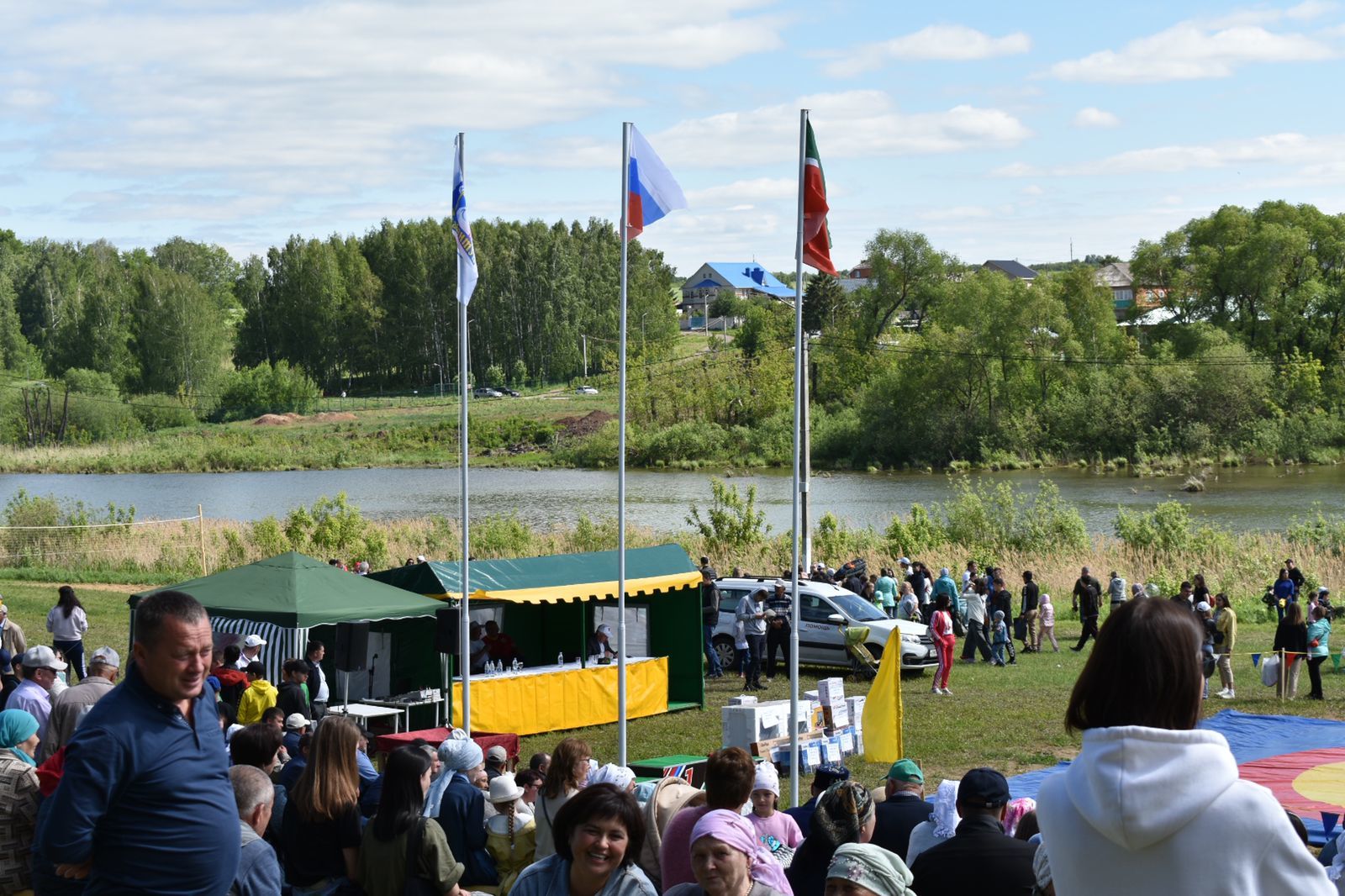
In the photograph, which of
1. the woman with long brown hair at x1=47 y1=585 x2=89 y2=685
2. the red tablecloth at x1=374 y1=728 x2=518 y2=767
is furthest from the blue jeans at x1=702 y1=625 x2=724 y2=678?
the woman with long brown hair at x1=47 y1=585 x2=89 y2=685

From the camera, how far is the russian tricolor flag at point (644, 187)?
13617 millimetres

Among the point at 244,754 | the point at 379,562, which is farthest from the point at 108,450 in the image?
the point at 244,754

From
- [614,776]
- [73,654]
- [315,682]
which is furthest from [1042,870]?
[73,654]

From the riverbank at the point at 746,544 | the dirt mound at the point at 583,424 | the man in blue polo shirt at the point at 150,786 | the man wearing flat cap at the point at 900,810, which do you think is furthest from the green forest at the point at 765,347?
the man in blue polo shirt at the point at 150,786

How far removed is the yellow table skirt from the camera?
16.7 metres

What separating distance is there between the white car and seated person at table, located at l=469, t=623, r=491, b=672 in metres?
4.79

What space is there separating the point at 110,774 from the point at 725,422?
8071 cm

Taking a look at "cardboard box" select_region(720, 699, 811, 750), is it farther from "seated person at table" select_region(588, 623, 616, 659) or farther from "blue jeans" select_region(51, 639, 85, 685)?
"blue jeans" select_region(51, 639, 85, 685)

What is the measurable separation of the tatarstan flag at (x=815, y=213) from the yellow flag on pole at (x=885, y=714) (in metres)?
3.99

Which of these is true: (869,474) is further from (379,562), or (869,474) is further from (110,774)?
(110,774)

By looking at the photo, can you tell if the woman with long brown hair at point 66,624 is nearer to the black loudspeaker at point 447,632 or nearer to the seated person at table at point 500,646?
the seated person at table at point 500,646

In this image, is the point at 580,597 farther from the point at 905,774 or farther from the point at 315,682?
the point at 905,774

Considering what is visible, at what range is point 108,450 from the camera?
81312 mm

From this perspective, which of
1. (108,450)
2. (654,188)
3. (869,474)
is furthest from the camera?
(108,450)
